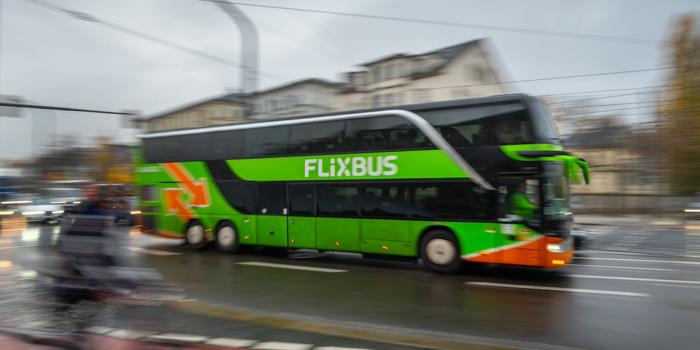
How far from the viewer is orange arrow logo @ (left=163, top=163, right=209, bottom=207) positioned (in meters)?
15.9

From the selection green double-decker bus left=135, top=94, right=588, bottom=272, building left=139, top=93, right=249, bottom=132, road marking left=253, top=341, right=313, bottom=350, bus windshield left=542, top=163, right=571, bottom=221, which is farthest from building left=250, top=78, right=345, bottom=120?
road marking left=253, top=341, right=313, bottom=350

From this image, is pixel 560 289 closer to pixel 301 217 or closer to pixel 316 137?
pixel 301 217

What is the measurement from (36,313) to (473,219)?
8.19 m

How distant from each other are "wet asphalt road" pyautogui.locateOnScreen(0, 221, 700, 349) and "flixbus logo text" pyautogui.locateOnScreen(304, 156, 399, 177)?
2.32 m

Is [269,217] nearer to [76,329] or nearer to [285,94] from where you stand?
[76,329]

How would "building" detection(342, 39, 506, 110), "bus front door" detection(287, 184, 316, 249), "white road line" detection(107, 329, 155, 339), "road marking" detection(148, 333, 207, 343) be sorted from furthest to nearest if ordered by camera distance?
"building" detection(342, 39, 506, 110), "bus front door" detection(287, 184, 316, 249), "white road line" detection(107, 329, 155, 339), "road marking" detection(148, 333, 207, 343)

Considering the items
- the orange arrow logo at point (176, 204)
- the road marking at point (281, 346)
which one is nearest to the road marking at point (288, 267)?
the orange arrow logo at point (176, 204)

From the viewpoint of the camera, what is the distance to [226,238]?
1548 cm

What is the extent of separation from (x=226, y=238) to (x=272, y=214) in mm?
2031

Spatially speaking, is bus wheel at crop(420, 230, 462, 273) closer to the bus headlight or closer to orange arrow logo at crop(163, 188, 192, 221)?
the bus headlight

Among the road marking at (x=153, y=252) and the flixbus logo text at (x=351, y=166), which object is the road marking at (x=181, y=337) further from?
the road marking at (x=153, y=252)

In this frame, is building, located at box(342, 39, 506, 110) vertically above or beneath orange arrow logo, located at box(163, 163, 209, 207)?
above

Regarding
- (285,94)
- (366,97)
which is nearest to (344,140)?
(366,97)

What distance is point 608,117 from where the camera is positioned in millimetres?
25109
